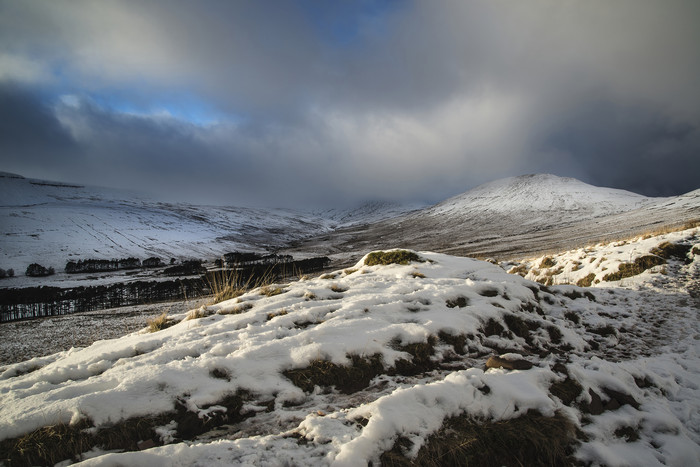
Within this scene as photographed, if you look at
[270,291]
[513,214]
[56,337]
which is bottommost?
[56,337]

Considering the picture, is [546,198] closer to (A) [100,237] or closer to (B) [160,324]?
(B) [160,324]

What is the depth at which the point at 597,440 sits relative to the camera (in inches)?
138

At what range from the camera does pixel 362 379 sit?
15.9ft

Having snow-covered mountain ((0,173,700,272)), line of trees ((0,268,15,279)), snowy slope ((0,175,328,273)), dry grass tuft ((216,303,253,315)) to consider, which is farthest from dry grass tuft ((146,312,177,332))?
snowy slope ((0,175,328,273))

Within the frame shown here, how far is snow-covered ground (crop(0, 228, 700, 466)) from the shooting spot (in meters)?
3.33

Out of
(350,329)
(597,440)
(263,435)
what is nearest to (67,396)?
(263,435)

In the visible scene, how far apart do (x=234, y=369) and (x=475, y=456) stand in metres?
3.45

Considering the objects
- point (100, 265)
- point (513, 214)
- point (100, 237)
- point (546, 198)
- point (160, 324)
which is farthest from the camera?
point (546, 198)

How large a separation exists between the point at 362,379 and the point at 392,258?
22.7 feet

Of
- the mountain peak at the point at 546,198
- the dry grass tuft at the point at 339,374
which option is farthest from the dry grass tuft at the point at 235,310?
Result: the mountain peak at the point at 546,198

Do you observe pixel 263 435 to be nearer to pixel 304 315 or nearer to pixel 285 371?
pixel 285 371

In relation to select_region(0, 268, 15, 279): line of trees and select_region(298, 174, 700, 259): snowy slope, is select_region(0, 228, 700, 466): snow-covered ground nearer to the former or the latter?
select_region(298, 174, 700, 259): snowy slope

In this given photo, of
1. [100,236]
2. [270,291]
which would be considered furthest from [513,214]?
[100,236]

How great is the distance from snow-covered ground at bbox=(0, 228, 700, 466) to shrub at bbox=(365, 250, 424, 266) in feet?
10.4
